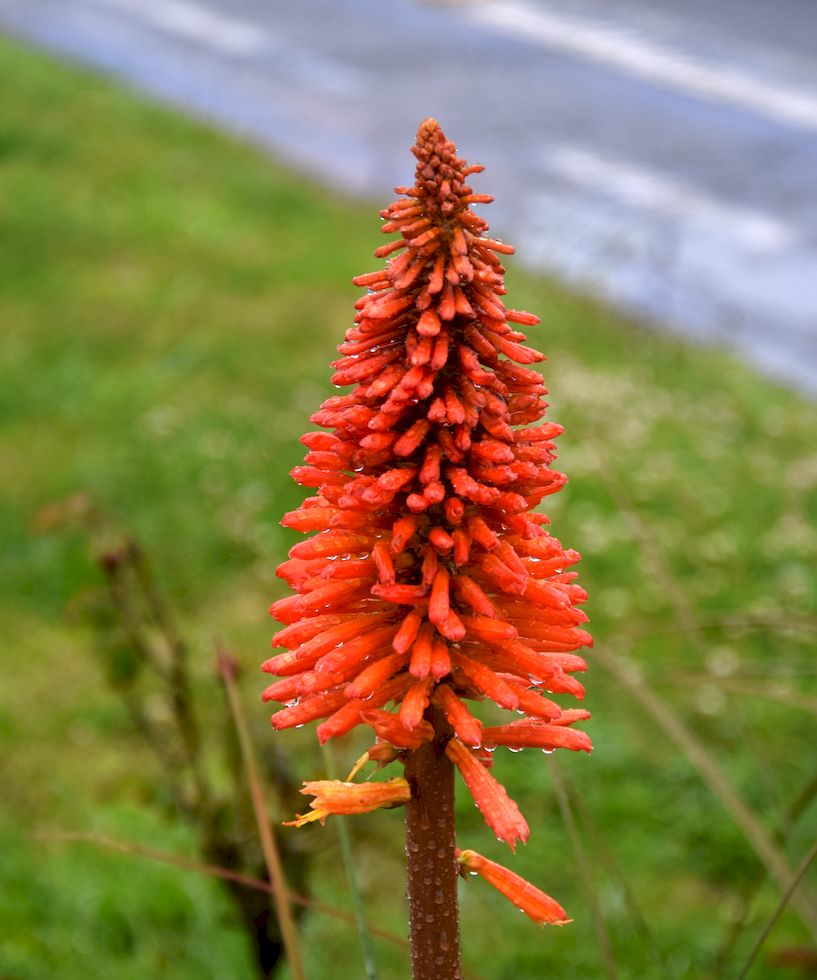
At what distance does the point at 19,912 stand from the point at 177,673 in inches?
47.4

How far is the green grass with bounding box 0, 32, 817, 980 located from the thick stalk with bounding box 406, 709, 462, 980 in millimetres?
638

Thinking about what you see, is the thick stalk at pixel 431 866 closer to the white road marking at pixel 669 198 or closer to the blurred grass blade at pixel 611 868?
the blurred grass blade at pixel 611 868

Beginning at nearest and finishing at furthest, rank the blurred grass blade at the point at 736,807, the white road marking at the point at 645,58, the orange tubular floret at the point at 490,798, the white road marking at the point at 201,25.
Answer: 1. the orange tubular floret at the point at 490,798
2. the blurred grass blade at the point at 736,807
3. the white road marking at the point at 645,58
4. the white road marking at the point at 201,25

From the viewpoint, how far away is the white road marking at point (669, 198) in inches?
401

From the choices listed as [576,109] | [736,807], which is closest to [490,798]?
[736,807]

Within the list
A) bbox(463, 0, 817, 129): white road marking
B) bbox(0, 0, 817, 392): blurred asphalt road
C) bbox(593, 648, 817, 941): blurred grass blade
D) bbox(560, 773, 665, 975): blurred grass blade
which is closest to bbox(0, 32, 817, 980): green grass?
bbox(560, 773, 665, 975): blurred grass blade

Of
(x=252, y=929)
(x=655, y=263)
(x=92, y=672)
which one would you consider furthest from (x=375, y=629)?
(x=655, y=263)

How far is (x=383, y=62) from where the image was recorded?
13977 millimetres

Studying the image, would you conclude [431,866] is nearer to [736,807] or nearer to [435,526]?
[435,526]

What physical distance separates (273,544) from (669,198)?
18.0 ft

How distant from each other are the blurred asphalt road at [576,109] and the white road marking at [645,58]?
3 centimetres

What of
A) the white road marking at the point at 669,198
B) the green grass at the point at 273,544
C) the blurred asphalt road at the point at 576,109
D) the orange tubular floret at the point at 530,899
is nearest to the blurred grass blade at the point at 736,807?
the green grass at the point at 273,544

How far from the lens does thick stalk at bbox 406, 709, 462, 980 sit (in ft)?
5.44

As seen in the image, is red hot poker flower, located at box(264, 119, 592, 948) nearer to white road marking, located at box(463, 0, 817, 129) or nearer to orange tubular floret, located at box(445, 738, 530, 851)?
orange tubular floret, located at box(445, 738, 530, 851)
